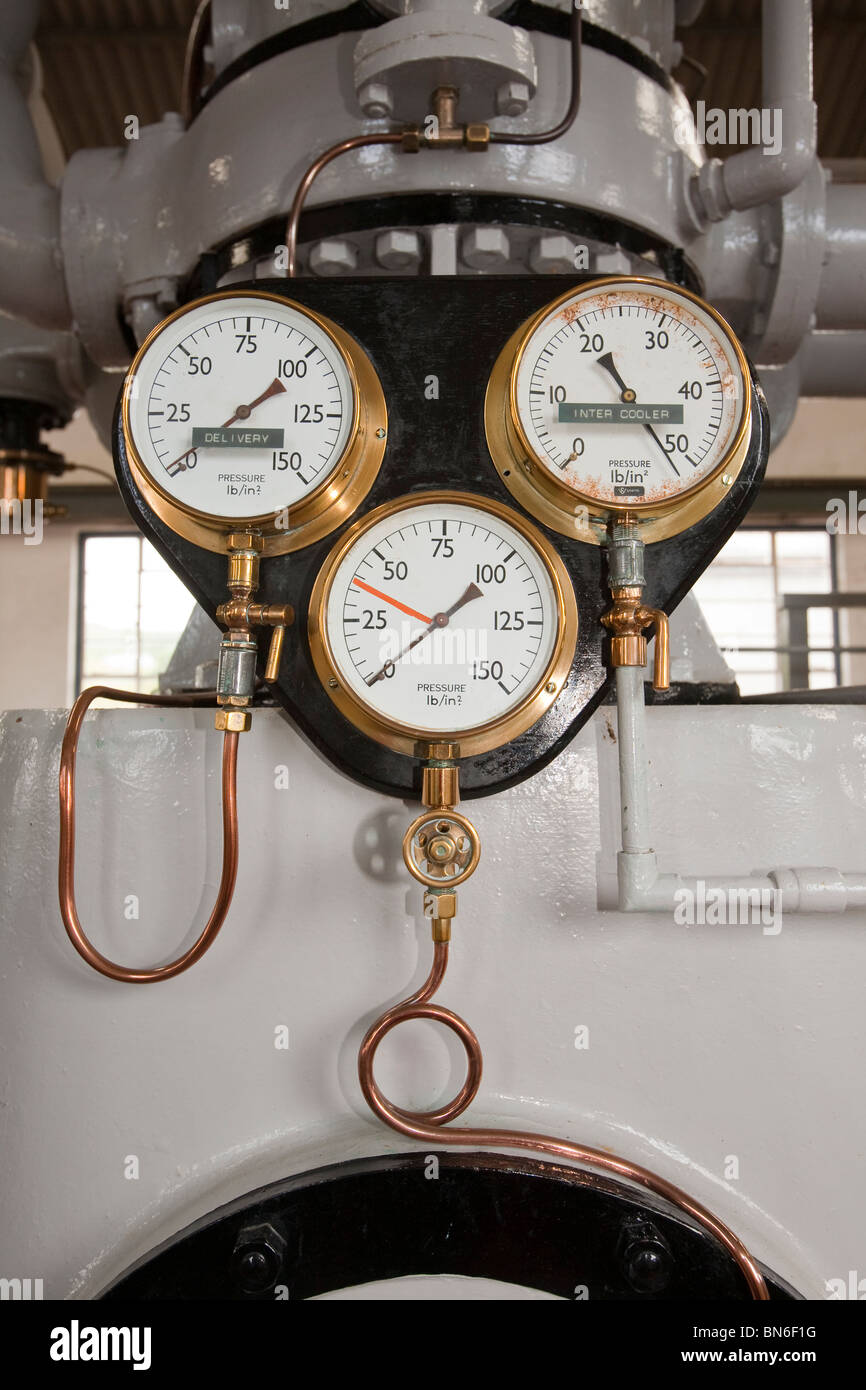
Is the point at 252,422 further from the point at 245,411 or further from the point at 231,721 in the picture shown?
the point at 231,721

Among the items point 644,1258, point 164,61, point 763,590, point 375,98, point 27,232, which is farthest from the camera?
point 763,590

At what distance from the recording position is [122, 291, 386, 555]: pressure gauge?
87cm

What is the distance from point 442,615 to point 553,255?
1.39ft

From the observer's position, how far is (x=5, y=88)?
4.54 feet

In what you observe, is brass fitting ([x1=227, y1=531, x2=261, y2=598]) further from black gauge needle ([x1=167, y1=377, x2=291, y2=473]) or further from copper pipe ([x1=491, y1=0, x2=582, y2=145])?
copper pipe ([x1=491, y1=0, x2=582, y2=145])

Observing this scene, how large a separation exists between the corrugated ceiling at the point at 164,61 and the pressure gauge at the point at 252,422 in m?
2.16

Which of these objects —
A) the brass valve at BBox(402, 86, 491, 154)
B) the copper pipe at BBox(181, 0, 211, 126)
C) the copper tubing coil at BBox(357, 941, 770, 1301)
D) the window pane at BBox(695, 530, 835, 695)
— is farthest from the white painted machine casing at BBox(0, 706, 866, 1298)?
the window pane at BBox(695, 530, 835, 695)

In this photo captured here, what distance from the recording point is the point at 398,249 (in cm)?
102

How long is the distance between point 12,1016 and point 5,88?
1.23 m

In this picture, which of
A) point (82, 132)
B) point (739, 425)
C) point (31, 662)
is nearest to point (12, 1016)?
point (739, 425)

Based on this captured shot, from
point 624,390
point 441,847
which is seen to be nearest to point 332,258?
point 624,390

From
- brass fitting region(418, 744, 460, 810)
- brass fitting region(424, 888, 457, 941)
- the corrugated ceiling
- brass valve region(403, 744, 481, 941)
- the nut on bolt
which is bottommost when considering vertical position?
brass fitting region(424, 888, 457, 941)

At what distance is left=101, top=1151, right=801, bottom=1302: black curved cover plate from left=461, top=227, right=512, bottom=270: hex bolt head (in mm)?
840
